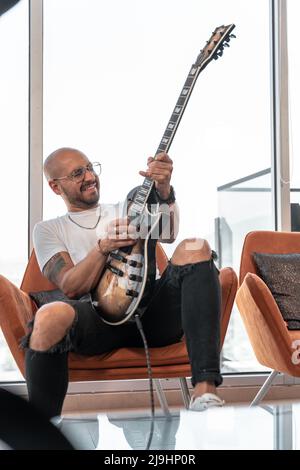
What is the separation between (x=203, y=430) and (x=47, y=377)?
2.66ft

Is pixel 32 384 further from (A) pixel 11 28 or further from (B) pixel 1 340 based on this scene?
(A) pixel 11 28

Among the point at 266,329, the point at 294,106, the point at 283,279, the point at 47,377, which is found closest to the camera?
the point at 47,377

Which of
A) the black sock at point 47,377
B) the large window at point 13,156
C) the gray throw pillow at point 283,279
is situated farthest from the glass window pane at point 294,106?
the black sock at point 47,377

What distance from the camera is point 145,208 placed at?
6.36ft

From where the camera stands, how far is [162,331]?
1.88m

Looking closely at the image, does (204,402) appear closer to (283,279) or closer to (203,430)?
(203,430)

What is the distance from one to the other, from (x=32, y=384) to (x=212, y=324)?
0.52 meters

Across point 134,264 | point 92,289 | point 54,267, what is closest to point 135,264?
point 134,264

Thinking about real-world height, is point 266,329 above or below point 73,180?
below

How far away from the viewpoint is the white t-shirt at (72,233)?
205cm

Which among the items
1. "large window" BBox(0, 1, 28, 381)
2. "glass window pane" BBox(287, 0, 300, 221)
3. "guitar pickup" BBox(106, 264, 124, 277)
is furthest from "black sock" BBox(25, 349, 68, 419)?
"glass window pane" BBox(287, 0, 300, 221)

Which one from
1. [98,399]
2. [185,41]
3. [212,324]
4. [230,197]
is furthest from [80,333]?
[185,41]

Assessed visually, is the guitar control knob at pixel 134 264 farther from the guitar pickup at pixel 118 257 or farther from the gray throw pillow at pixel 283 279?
the gray throw pillow at pixel 283 279

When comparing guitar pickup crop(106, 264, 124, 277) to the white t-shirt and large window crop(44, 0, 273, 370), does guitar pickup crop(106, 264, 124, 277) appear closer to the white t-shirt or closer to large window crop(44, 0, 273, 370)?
the white t-shirt
